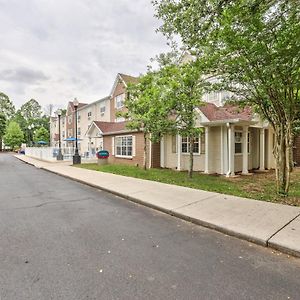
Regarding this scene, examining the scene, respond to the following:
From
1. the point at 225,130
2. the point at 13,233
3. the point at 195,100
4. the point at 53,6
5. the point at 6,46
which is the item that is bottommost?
the point at 13,233

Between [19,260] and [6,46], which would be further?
[6,46]

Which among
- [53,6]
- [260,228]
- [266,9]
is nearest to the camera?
[260,228]

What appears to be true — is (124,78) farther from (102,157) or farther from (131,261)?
(131,261)

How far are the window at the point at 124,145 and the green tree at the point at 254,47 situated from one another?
11.4 meters

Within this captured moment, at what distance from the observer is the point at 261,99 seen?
7.84m

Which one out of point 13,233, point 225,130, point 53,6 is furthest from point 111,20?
point 13,233

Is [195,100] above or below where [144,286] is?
above

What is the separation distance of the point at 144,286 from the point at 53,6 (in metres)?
9.93

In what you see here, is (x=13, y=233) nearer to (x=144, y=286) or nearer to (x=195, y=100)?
(x=144, y=286)

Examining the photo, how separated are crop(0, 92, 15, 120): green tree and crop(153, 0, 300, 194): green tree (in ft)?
260

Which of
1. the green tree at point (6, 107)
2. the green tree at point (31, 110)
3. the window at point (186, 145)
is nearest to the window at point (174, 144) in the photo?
the window at point (186, 145)

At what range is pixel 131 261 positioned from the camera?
3.56 meters

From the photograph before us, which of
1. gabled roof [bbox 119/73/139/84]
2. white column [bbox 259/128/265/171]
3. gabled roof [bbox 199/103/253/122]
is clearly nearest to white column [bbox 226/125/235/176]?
gabled roof [bbox 199/103/253/122]

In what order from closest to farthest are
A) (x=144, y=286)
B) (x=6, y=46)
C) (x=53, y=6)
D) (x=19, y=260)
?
(x=144, y=286), (x=19, y=260), (x=53, y=6), (x=6, y=46)
